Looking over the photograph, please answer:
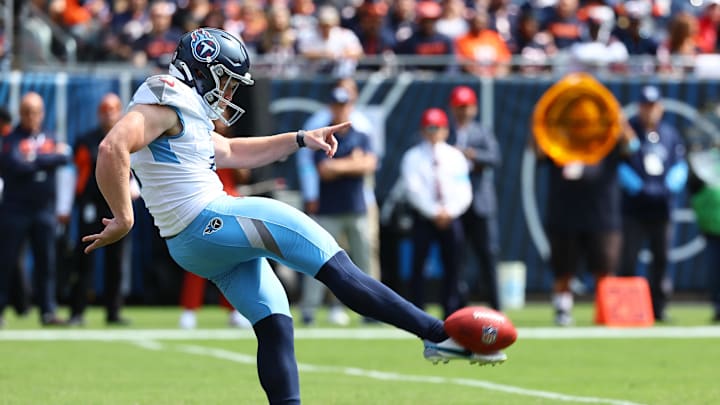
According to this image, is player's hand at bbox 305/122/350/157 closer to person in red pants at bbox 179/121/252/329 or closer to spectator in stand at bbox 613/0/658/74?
person in red pants at bbox 179/121/252/329

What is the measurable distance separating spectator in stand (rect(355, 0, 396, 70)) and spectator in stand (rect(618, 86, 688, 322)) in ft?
14.4

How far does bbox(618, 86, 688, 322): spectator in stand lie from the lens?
13.7m

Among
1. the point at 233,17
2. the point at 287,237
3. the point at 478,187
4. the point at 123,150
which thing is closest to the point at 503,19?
the point at 233,17

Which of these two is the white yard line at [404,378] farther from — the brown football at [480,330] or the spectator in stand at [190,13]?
the spectator in stand at [190,13]

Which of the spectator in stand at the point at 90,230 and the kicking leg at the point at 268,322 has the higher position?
the kicking leg at the point at 268,322

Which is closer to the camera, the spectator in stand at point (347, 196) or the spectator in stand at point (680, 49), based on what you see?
the spectator in stand at point (347, 196)

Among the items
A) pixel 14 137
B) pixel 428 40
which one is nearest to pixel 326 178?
pixel 14 137

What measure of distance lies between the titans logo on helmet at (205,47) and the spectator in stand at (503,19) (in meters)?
12.5

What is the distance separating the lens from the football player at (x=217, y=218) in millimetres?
5324

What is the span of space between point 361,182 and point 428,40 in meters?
4.16

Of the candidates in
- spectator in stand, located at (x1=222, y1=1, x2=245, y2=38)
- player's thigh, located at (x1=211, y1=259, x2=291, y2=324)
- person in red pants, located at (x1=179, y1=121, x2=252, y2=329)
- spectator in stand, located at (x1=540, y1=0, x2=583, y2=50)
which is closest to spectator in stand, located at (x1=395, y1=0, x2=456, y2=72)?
spectator in stand, located at (x1=540, y1=0, x2=583, y2=50)

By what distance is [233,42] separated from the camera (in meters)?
5.65

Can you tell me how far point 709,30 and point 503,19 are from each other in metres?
2.92

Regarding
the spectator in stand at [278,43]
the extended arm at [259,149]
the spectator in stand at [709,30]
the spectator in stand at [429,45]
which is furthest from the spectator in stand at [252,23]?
the extended arm at [259,149]
